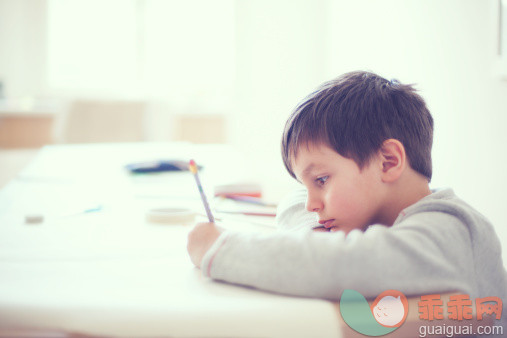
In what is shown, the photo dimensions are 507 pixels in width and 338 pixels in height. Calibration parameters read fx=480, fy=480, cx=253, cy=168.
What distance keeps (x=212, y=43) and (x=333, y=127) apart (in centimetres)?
486

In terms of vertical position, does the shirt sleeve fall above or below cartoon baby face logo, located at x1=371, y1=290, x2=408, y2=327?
above

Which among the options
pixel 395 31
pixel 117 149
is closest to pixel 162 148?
pixel 117 149

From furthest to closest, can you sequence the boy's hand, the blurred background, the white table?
the blurred background → the boy's hand → the white table

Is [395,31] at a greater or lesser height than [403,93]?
greater

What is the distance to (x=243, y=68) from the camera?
2.80m

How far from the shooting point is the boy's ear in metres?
0.64

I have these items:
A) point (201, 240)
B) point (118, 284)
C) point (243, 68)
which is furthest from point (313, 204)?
point (243, 68)

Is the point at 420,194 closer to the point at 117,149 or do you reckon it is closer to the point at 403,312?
the point at 403,312

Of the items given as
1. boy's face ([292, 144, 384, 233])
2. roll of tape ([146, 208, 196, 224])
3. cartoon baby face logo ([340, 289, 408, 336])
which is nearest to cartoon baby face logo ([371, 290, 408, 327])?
cartoon baby face logo ([340, 289, 408, 336])

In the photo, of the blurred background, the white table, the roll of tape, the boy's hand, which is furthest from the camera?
the blurred background

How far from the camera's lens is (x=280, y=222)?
2.62 feet

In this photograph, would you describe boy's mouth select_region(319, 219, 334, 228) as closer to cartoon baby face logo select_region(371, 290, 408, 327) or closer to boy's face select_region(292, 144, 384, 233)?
boy's face select_region(292, 144, 384, 233)

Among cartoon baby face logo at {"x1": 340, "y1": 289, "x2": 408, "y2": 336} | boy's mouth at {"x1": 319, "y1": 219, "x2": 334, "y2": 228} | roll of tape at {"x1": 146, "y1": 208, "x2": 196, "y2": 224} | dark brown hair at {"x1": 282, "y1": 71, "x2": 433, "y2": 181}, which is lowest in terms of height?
roll of tape at {"x1": 146, "y1": 208, "x2": 196, "y2": 224}

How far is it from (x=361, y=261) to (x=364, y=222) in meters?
0.23
